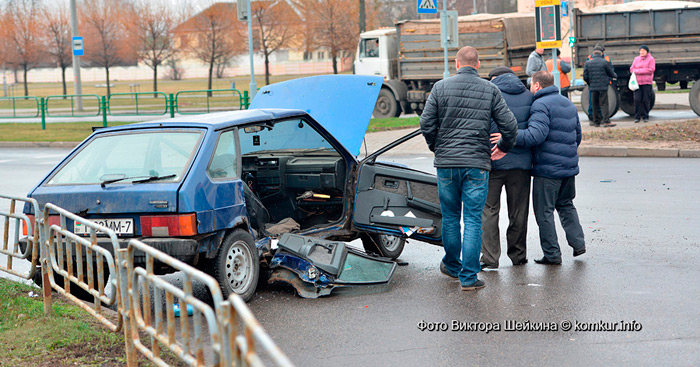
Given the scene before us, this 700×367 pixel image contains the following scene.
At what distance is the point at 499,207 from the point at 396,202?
894 millimetres

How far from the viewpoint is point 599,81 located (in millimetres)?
17875

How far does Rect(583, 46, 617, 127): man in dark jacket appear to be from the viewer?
1781cm

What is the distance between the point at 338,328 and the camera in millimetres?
5410

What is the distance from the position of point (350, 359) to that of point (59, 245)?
6.72 feet

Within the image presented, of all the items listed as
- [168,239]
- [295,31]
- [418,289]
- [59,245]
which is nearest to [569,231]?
[418,289]

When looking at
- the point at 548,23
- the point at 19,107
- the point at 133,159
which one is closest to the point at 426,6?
the point at 548,23

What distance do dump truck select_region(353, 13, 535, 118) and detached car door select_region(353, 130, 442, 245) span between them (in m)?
17.2

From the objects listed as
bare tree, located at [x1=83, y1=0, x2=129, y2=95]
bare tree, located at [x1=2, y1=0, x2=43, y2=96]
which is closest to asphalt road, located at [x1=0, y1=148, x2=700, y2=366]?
bare tree, located at [x1=83, y1=0, x2=129, y2=95]

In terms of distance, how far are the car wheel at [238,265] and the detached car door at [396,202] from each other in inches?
46.0

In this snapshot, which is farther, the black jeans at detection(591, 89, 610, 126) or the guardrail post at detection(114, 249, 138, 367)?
the black jeans at detection(591, 89, 610, 126)

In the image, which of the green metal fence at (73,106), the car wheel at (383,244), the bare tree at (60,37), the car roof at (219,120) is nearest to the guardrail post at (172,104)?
the green metal fence at (73,106)

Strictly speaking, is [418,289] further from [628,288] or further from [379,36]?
[379,36]

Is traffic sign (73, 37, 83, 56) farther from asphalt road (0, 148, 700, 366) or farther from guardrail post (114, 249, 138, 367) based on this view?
guardrail post (114, 249, 138, 367)

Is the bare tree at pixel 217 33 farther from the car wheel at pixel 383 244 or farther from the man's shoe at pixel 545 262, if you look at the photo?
the man's shoe at pixel 545 262
